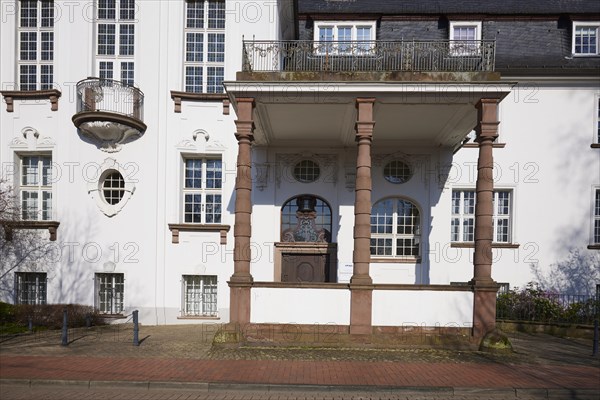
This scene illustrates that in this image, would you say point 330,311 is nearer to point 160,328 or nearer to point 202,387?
point 202,387

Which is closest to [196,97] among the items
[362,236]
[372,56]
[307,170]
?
[307,170]

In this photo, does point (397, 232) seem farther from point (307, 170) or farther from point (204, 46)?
point (204, 46)

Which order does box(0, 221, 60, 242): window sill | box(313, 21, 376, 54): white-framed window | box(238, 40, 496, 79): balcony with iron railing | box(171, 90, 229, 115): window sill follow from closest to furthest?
box(238, 40, 496, 79): balcony with iron railing
box(0, 221, 60, 242): window sill
box(171, 90, 229, 115): window sill
box(313, 21, 376, 54): white-framed window

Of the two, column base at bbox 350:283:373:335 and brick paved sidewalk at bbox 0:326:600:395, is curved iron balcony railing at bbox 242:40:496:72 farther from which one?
brick paved sidewalk at bbox 0:326:600:395

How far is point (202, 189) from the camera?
45.5 feet

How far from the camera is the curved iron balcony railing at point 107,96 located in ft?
42.9

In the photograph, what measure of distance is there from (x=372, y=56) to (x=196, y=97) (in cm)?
597

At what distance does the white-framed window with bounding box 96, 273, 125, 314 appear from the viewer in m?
13.6

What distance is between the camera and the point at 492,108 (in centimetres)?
990

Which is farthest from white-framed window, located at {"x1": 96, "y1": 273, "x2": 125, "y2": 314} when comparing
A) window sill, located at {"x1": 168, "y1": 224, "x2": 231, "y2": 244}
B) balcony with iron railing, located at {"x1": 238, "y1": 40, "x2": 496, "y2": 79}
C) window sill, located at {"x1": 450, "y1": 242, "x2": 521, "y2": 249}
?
window sill, located at {"x1": 450, "y1": 242, "x2": 521, "y2": 249}

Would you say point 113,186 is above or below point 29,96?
below

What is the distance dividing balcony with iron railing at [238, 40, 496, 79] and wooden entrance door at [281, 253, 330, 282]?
246 inches

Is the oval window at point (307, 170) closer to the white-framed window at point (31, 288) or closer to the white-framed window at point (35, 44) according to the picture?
the white-framed window at point (35, 44)

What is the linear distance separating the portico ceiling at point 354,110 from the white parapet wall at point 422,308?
182 inches
